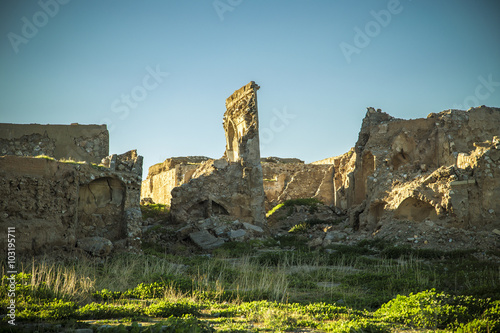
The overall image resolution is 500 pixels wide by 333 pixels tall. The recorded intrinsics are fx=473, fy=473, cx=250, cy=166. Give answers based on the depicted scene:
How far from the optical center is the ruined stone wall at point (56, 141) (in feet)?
62.5

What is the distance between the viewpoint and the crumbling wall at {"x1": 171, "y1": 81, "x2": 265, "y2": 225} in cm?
1948

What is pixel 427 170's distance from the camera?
18688 millimetres

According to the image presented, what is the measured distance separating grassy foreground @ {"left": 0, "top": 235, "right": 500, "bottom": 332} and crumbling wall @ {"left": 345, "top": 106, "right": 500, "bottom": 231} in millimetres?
4219

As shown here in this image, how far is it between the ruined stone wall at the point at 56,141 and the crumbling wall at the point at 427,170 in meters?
11.1

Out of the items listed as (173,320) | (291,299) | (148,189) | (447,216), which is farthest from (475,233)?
(148,189)

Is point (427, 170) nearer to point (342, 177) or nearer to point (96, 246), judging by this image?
point (342, 177)

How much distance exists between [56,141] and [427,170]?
15.0 meters

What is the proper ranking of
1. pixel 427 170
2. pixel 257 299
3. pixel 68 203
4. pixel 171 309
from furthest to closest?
pixel 427 170, pixel 68 203, pixel 257 299, pixel 171 309

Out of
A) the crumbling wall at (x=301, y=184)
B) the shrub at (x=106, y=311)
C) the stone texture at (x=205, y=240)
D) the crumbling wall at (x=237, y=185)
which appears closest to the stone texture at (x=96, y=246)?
the stone texture at (x=205, y=240)

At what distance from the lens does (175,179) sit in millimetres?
28375

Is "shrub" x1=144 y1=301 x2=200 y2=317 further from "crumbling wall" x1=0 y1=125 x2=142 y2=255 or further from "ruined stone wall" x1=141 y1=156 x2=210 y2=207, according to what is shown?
"ruined stone wall" x1=141 y1=156 x2=210 y2=207

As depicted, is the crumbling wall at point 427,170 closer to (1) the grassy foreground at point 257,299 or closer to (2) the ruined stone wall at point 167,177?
(1) the grassy foreground at point 257,299

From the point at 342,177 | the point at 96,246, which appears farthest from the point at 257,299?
the point at 342,177

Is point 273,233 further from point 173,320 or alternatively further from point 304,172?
point 173,320
